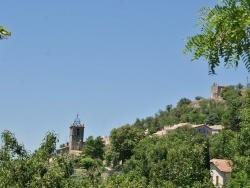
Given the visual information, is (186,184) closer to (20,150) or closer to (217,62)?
(20,150)

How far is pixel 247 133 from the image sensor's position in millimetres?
39594

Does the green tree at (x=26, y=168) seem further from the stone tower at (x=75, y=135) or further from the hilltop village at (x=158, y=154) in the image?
the stone tower at (x=75, y=135)

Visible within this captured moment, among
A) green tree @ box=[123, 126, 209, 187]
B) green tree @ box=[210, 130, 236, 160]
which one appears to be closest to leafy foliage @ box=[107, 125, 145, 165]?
green tree @ box=[123, 126, 209, 187]

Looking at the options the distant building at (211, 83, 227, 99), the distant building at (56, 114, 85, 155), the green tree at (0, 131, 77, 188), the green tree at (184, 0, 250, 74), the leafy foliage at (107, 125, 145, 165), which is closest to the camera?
the green tree at (184, 0, 250, 74)

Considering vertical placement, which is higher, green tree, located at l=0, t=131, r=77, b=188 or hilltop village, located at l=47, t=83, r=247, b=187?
hilltop village, located at l=47, t=83, r=247, b=187

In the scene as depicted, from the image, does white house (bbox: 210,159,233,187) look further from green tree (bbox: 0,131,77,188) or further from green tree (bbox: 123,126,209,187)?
green tree (bbox: 0,131,77,188)

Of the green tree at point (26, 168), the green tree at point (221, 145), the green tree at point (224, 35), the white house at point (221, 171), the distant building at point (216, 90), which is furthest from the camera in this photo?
the distant building at point (216, 90)

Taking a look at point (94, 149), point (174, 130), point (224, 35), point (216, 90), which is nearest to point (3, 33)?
point (224, 35)

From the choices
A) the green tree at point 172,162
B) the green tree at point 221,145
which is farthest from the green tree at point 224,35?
the green tree at point 221,145

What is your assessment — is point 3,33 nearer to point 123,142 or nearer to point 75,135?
point 123,142

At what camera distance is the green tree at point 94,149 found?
376 ft

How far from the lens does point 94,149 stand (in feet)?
376

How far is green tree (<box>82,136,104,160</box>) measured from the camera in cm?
11449

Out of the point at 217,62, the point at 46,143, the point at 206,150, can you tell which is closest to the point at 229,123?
the point at 206,150
